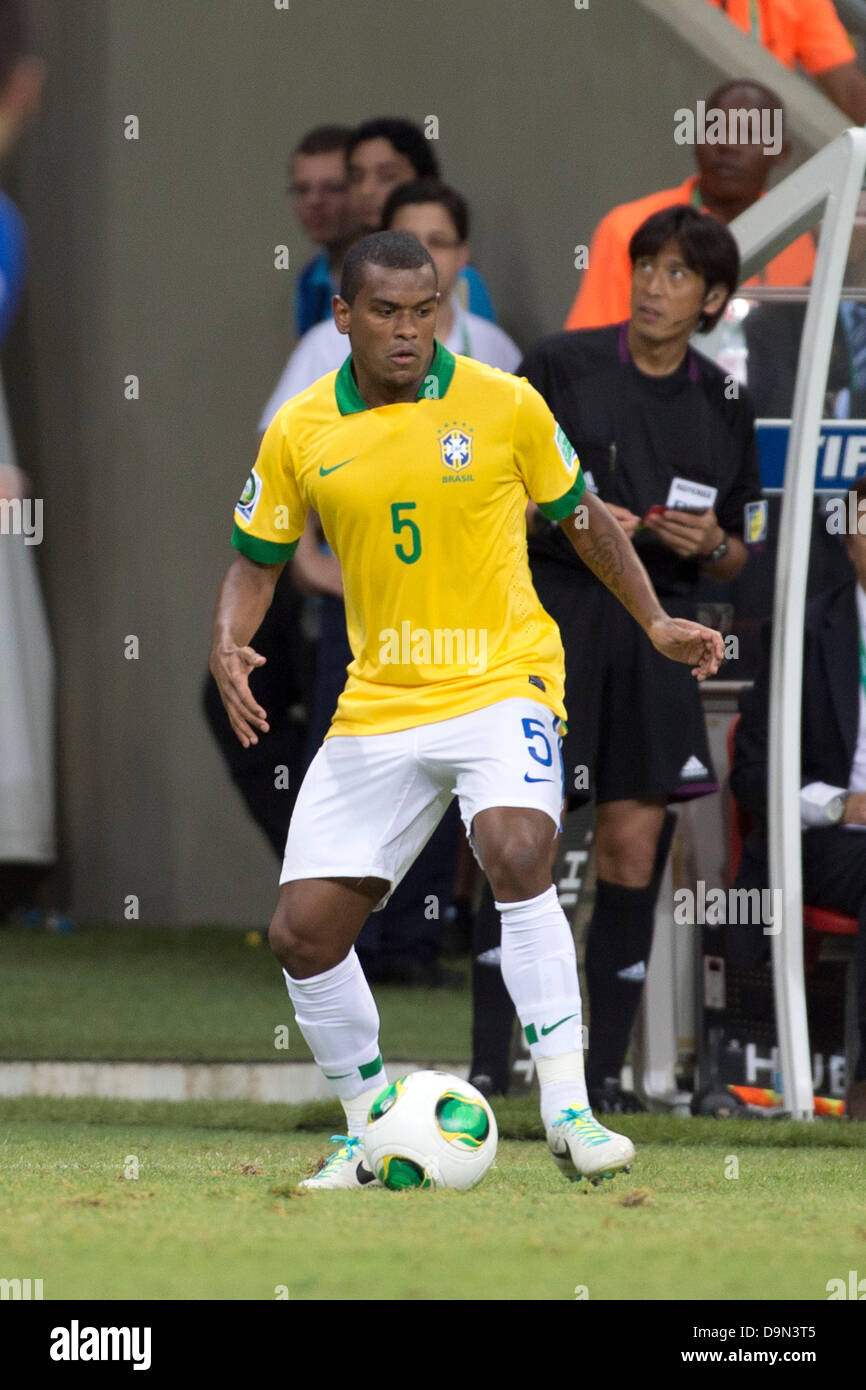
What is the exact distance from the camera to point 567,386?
5.77 metres

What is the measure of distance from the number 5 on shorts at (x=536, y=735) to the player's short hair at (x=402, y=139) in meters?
4.08

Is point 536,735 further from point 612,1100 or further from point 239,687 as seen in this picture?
point 612,1100

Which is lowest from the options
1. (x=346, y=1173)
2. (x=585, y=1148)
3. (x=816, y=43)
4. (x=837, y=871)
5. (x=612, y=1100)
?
(x=612, y=1100)

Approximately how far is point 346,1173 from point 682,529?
2185 mm

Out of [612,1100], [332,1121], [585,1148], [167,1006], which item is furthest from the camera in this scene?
[167,1006]

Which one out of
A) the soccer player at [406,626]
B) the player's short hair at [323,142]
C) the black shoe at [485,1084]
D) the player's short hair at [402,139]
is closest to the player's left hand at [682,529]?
the soccer player at [406,626]

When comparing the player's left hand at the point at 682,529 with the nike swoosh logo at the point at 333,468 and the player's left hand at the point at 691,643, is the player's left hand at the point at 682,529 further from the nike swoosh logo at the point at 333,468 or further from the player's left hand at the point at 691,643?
the nike swoosh logo at the point at 333,468

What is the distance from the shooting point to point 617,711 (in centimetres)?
568

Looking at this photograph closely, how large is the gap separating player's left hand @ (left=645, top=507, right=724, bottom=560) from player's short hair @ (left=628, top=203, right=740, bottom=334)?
63 centimetres

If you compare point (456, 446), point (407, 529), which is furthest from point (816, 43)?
point (407, 529)

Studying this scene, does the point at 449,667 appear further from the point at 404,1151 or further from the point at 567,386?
the point at 567,386

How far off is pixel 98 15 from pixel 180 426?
191 centimetres

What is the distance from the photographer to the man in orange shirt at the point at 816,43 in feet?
26.7

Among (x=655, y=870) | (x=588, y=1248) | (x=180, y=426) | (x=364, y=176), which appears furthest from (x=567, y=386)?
(x=180, y=426)
